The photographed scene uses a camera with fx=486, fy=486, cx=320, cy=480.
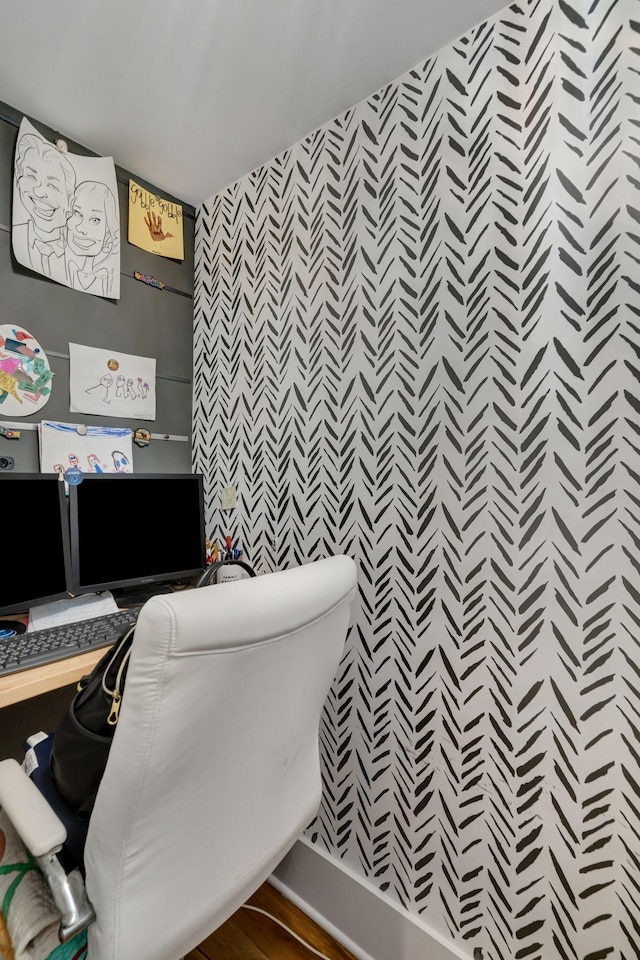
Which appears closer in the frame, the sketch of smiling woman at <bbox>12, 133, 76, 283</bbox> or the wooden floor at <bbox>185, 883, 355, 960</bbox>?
the wooden floor at <bbox>185, 883, 355, 960</bbox>

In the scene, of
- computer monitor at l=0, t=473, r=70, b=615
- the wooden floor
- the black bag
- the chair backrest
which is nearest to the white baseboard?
the wooden floor

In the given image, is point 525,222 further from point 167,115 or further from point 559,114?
point 167,115

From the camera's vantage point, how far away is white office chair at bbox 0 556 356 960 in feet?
1.94

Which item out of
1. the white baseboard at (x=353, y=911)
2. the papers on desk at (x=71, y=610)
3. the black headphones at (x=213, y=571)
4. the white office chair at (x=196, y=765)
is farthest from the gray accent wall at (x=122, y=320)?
the white baseboard at (x=353, y=911)

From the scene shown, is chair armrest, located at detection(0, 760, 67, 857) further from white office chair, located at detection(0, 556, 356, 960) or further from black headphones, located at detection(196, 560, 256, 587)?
black headphones, located at detection(196, 560, 256, 587)

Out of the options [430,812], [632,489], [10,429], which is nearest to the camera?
[632,489]

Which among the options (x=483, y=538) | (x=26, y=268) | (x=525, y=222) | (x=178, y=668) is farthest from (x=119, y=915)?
(x=26, y=268)

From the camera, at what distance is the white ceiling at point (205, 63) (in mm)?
1104

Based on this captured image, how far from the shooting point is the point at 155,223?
1.74m

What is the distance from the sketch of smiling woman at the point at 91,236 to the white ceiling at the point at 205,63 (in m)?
0.16

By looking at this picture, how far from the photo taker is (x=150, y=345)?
1739 mm

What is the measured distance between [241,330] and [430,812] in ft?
4.97

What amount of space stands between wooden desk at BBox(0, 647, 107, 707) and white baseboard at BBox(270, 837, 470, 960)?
87 centimetres

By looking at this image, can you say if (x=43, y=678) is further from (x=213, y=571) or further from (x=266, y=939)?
(x=266, y=939)
